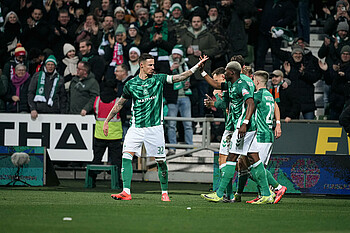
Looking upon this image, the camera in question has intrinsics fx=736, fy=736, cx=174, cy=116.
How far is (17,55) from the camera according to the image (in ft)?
64.3

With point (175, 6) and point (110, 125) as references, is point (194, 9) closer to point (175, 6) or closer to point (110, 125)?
point (175, 6)

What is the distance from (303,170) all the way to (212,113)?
456 centimetres

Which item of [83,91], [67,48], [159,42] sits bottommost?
[83,91]

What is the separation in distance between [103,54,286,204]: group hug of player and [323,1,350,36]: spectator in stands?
8.02 meters

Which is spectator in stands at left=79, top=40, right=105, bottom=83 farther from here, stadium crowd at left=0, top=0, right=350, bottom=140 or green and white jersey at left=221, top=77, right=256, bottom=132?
green and white jersey at left=221, top=77, right=256, bottom=132

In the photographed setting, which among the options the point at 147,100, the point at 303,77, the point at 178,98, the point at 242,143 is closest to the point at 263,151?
the point at 242,143

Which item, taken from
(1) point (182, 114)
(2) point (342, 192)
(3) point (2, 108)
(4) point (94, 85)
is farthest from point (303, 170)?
(3) point (2, 108)

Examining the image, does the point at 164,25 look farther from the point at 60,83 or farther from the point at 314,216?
the point at 314,216

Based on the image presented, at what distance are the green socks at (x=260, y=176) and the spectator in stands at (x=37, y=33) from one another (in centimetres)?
1043

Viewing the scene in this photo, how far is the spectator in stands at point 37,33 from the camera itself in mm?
20703

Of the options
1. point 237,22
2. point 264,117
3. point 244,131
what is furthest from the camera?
point 237,22

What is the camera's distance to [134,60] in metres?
19.0

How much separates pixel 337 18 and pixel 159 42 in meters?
5.13

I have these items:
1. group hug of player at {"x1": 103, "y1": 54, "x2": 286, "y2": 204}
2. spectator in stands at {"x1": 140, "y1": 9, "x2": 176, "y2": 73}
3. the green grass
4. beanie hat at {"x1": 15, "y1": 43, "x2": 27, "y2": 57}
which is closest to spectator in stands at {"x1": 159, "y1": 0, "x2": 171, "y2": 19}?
spectator in stands at {"x1": 140, "y1": 9, "x2": 176, "y2": 73}
